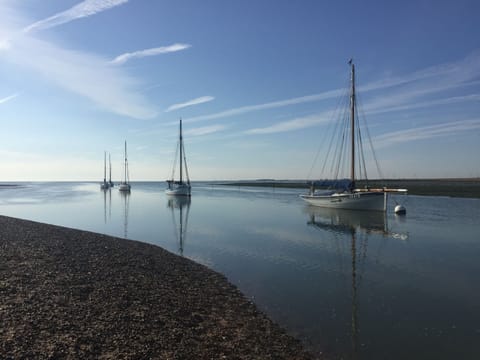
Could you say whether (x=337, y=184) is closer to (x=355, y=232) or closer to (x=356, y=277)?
(x=355, y=232)

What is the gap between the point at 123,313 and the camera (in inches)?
370

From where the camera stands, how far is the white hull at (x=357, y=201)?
42625mm

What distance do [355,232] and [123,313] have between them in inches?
964

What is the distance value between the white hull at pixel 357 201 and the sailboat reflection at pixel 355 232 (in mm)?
763

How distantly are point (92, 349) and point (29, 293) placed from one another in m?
4.52

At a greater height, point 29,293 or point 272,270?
point 29,293

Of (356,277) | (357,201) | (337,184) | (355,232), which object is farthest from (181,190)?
(356,277)

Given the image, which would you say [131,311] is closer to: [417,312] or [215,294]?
[215,294]

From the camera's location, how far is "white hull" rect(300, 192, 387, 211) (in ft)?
140

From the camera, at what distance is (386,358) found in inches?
336

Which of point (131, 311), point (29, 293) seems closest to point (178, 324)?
point (131, 311)

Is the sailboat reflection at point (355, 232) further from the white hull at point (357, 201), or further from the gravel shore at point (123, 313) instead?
the gravel shore at point (123, 313)

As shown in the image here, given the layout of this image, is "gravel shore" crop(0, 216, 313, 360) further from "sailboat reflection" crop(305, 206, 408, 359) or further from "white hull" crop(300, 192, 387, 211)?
"white hull" crop(300, 192, 387, 211)

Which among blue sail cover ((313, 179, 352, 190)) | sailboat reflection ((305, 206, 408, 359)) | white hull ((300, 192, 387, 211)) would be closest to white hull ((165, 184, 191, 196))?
sailboat reflection ((305, 206, 408, 359))
